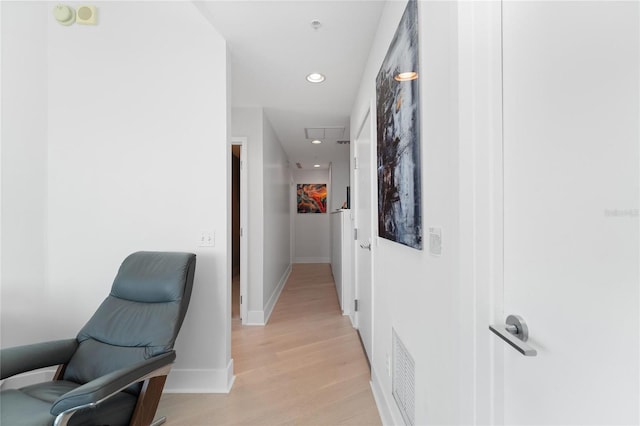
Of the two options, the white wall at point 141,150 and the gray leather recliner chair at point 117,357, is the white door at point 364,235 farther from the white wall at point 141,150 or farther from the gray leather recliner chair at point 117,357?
the gray leather recliner chair at point 117,357

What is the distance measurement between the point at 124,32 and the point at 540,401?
293cm

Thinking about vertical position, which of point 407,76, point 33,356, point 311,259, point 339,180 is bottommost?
point 311,259

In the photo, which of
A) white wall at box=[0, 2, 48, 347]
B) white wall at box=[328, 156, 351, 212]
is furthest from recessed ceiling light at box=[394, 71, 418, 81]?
white wall at box=[328, 156, 351, 212]

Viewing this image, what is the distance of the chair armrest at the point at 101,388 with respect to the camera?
106 centimetres

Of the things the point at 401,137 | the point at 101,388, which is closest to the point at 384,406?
the point at 101,388

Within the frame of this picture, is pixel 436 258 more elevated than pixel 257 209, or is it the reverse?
pixel 257 209

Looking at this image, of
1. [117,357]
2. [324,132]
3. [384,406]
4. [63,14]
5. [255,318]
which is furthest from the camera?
[324,132]

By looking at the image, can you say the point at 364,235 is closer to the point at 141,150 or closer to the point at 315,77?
the point at 315,77

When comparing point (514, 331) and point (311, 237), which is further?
point (311, 237)

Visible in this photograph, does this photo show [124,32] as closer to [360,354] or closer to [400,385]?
[400,385]

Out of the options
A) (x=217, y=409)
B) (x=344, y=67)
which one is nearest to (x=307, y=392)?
(x=217, y=409)

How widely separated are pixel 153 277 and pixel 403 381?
1.53 m

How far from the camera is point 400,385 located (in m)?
1.44

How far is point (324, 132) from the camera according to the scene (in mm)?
4281
